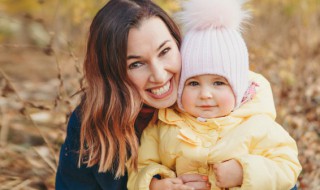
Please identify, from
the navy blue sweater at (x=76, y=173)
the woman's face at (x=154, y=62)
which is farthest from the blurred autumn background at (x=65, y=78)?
the woman's face at (x=154, y=62)

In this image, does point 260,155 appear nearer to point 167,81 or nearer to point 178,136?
point 178,136

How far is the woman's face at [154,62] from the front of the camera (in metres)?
2.71

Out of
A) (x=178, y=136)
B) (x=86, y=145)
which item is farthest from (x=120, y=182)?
(x=178, y=136)

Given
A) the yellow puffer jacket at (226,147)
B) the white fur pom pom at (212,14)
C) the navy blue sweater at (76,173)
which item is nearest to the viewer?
the yellow puffer jacket at (226,147)

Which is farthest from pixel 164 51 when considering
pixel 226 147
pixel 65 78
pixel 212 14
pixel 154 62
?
pixel 65 78

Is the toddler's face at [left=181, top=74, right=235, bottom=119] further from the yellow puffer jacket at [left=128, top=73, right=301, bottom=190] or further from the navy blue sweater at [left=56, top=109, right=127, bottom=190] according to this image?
the navy blue sweater at [left=56, top=109, right=127, bottom=190]

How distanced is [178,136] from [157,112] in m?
0.26

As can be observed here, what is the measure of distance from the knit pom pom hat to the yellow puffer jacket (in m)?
0.11

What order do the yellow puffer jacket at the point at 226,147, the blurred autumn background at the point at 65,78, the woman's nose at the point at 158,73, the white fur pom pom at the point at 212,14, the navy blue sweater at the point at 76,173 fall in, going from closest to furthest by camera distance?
the yellow puffer jacket at the point at 226,147 < the woman's nose at the point at 158,73 < the white fur pom pom at the point at 212,14 < the navy blue sweater at the point at 76,173 < the blurred autumn background at the point at 65,78

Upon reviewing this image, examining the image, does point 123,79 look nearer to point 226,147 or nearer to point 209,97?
point 209,97

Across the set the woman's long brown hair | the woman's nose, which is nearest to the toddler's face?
the woman's nose

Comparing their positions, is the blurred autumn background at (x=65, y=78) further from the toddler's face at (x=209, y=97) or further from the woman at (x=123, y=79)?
the toddler's face at (x=209, y=97)

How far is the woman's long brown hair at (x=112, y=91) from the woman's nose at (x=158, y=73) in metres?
0.13

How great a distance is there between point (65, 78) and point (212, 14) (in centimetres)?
360
